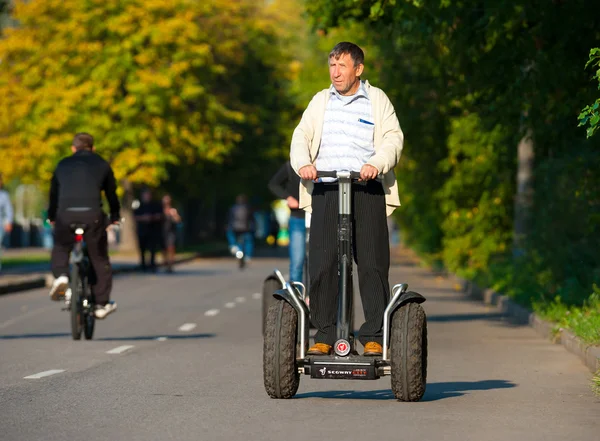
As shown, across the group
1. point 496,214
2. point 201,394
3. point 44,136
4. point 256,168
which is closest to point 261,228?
point 256,168

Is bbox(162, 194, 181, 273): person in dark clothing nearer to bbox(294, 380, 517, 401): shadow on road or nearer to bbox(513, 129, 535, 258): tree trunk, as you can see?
bbox(513, 129, 535, 258): tree trunk

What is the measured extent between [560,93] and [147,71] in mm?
32083

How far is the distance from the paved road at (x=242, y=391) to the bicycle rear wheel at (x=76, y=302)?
0.30m

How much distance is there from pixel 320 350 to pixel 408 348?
21.0 inches

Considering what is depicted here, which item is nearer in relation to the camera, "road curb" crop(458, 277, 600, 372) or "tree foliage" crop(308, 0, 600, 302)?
"road curb" crop(458, 277, 600, 372)

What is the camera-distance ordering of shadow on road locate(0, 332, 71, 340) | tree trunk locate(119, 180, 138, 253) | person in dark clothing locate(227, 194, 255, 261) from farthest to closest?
1. tree trunk locate(119, 180, 138, 253)
2. person in dark clothing locate(227, 194, 255, 261)
3. shadow on road locate(0, 332, 71, 340)

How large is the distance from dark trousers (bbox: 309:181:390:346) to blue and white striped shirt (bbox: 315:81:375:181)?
0.46 ft

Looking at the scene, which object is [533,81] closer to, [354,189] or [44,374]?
[44,374]

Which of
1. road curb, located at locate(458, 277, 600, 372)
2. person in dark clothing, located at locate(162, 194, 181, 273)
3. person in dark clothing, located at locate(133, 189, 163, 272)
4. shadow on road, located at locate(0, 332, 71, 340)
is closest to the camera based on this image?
road curb, located at locate(458, 277, 600, 372)

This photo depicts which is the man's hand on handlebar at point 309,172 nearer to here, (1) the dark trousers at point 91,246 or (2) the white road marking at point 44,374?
(2) the white road marking at point 44,374

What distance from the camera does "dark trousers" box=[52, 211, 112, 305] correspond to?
547 inches

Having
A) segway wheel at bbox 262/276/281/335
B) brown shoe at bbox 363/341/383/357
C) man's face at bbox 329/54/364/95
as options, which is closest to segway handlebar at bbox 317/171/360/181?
man's face at bbox 329/54/364/95

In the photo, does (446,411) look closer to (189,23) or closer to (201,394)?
(201,394)

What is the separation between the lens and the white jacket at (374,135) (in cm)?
844
